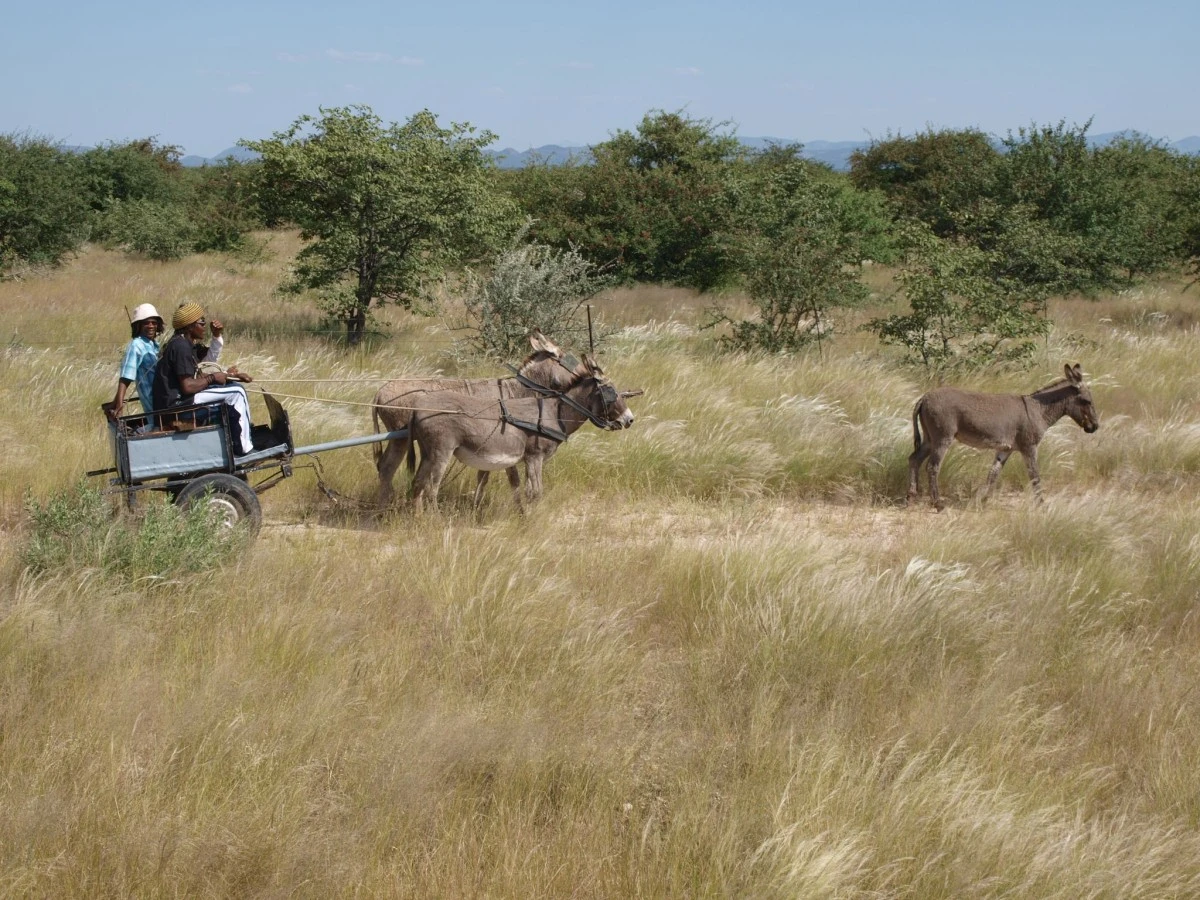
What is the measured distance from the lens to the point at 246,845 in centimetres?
409

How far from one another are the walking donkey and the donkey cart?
545cm

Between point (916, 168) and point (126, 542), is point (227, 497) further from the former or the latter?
point (916, 168)

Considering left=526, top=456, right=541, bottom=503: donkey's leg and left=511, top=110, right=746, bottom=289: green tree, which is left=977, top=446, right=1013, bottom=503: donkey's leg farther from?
left=511, top=110, right=746, bottom=289: green tree

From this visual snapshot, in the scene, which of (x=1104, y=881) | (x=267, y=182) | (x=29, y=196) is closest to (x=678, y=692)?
(x=1104, y=881)

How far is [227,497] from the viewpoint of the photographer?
7.66 meters

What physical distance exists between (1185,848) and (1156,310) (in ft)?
78.9

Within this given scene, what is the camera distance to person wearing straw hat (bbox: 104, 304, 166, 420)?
25.3 feet

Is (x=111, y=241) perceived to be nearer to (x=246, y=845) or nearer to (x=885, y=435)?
(x=885, y=435)

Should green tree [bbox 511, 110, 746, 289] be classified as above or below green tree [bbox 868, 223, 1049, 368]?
above

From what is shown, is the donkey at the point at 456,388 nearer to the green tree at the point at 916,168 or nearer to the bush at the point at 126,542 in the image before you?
the bush at the point at 126,542

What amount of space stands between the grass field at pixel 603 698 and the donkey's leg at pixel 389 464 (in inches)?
8.1

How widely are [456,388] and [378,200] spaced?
9275 millimetres

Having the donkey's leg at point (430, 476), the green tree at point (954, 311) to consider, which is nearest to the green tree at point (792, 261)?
the green tree at point (954, 311)

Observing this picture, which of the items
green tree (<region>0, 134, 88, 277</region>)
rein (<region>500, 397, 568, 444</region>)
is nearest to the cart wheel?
rein (<region>500, 397, 568, 444</region>)
